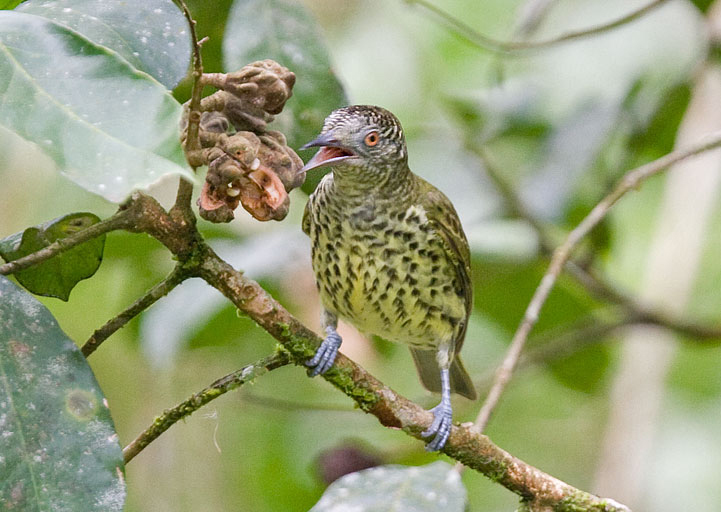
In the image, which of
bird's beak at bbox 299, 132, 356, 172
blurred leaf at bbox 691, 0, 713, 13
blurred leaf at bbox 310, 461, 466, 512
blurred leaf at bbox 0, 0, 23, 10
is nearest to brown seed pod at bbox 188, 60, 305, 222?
blurred leaf at bbox 0, 0, 23, 10

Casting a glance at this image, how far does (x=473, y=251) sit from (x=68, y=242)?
2.28 m

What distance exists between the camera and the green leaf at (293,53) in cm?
240

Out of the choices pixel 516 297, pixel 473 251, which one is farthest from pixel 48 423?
pixel 516 297

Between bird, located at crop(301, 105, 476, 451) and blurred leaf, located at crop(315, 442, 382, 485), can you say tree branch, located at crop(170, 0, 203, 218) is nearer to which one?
bird, located at crop(301, 105, 476, 451)

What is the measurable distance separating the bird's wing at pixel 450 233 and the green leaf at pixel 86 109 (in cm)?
175

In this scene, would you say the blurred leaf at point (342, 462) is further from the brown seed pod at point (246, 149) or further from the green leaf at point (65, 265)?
the brown seed pod at point (246, 149)

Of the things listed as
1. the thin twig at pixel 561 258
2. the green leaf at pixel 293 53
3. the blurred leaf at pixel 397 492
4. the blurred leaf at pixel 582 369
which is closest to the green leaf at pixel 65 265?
the blurred leaf at pixel 397 492

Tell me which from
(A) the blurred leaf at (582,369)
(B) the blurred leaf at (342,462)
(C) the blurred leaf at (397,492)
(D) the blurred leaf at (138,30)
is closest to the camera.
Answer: (D) the blurred leaf at (138,30)

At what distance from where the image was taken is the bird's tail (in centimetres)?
350

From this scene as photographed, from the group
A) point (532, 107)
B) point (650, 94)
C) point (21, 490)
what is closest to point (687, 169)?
point (650, 94)

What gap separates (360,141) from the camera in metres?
2.84

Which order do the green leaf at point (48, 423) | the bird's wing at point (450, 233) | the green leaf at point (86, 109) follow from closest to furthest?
the green leaf at point (86, 109) → the green leaf at point (48, 423) → the bird's wing at point (450, 233)

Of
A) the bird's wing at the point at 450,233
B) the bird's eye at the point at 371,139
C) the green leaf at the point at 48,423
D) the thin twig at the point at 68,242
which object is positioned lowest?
the bird's wing at the point at 450,233

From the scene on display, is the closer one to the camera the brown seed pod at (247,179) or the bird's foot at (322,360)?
the brown seed pod at (247,179)
